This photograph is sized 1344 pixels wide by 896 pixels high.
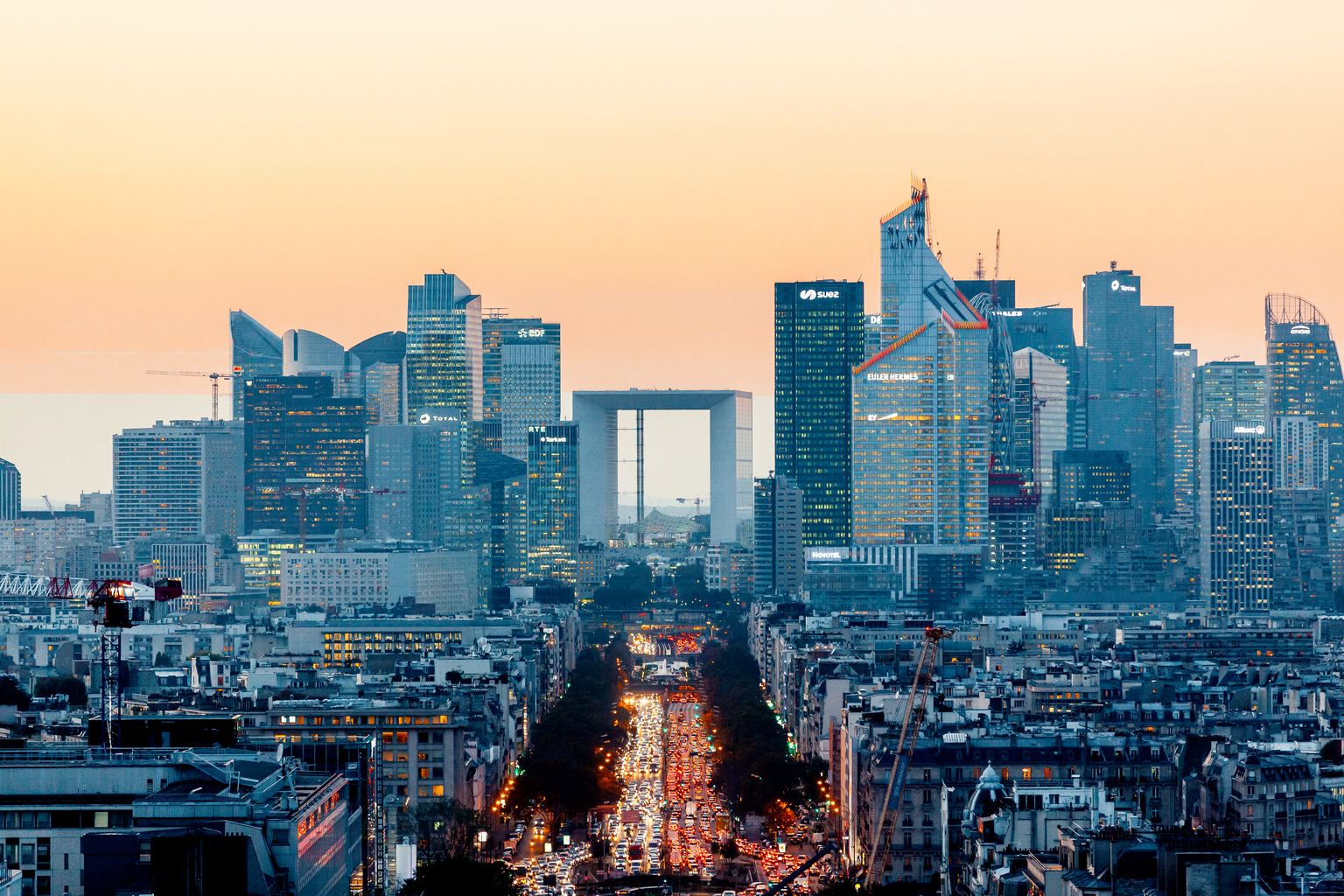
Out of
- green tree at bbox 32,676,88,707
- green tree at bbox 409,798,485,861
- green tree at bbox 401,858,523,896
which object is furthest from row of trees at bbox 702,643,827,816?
green tree at bbox 32,676,88,707

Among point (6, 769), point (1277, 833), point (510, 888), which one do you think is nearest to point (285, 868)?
point (6, 769)

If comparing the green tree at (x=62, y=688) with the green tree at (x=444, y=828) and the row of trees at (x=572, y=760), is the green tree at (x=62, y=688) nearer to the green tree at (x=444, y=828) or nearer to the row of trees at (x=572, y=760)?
the row of trees at (x=572, y=760)

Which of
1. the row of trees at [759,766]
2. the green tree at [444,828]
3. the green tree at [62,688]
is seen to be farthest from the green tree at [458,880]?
the green tree at [62,688]

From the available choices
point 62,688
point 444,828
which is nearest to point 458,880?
point 444,828

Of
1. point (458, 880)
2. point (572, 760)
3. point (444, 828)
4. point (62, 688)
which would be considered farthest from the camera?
point (62, 688)

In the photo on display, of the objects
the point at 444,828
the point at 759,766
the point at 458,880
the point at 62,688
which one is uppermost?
the point at 62,688

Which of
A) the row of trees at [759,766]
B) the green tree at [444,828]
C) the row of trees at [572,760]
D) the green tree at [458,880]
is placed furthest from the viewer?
the row of trees at [572,760]

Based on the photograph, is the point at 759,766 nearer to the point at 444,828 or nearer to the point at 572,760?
the point at 572,760
